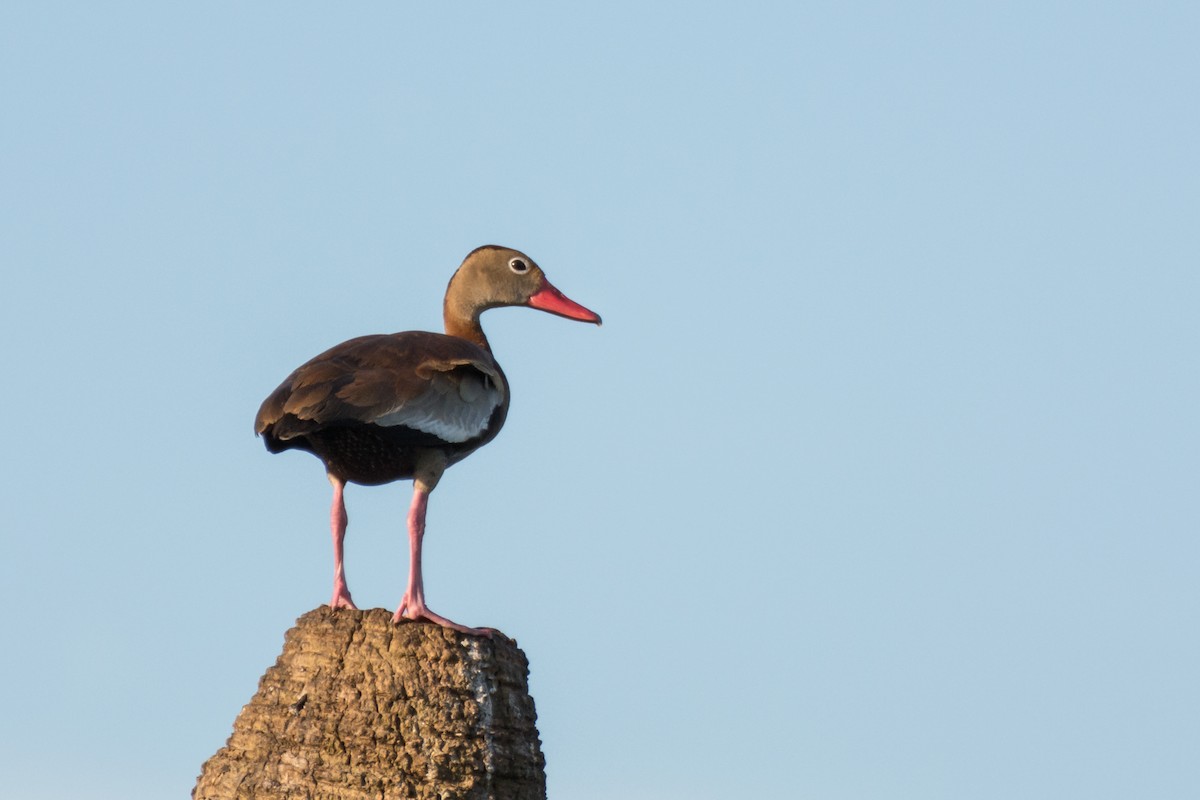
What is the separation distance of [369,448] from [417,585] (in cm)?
81

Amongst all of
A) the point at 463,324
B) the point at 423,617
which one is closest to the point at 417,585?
the point at 423,617

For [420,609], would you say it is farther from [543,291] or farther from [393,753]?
[543,291]

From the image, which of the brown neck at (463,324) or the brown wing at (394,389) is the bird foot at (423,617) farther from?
the brown neck at (463,324)

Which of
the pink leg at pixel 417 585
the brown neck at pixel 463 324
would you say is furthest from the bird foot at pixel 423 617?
the brown neck at pixel 463 324

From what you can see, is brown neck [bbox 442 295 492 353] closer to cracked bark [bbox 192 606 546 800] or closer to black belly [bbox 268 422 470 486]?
black belly [bbox 268 422 470 486]

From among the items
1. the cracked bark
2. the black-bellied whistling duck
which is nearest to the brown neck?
the black-bellied whistling duck

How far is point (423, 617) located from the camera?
10.7m

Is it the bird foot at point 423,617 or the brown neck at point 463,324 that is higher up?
the brown neck at point 463,324

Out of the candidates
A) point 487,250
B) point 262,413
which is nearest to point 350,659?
point 262,413

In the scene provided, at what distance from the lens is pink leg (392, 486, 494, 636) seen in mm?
10523

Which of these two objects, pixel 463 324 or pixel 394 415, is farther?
pixel 463 324

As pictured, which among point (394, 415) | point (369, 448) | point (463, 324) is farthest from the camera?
point (463, 324)

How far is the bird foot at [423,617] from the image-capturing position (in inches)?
411

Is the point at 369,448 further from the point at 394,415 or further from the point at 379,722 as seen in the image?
the point at 379,722
